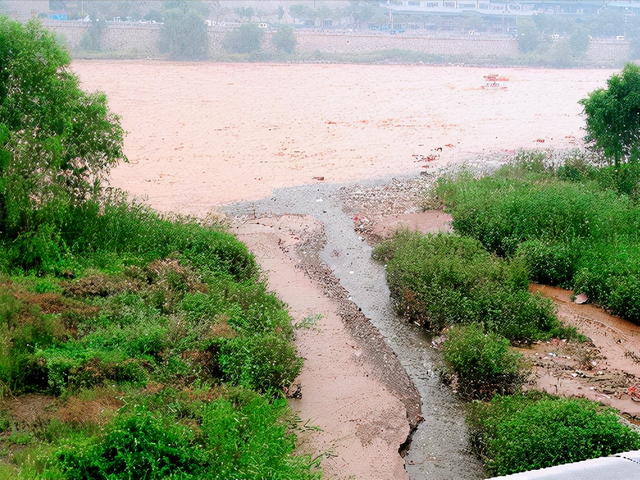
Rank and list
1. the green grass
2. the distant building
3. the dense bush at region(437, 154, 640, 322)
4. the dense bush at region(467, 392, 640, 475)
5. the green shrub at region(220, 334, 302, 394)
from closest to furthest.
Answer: the green grass
the dense bush at region(467, 392, 640, 475)
the green shrub at region(220, 334, 302, 394)
the dense bush at region(437, 154, 640, 322)
the distant building

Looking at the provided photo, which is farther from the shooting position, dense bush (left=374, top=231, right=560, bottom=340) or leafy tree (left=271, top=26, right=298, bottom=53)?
leafy tree (left=271, top=26, right=298, bottom=53)

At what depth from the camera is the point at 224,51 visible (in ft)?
119

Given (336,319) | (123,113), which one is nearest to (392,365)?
(336,319)

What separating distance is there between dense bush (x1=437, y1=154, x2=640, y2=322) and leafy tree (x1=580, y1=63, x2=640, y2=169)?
0.80 m

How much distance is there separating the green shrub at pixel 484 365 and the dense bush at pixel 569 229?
2.31 meters

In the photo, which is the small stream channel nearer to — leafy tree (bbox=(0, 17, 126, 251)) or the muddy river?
the muddy river

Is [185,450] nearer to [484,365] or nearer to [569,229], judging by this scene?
[484,365]

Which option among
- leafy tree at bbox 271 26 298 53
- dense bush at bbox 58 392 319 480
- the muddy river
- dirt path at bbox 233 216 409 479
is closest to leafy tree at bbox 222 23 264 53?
leafy tree at bbox 271 26 298 53

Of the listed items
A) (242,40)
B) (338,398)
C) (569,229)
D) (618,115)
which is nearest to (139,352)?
(338,398)

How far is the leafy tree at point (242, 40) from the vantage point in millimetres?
36531

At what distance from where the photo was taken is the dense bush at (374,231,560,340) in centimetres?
791

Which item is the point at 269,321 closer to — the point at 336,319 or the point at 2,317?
the point at 336,319

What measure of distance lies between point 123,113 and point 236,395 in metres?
17.2

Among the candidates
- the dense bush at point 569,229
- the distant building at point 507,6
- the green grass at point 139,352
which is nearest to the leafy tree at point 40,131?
the green grass at point 139,352
